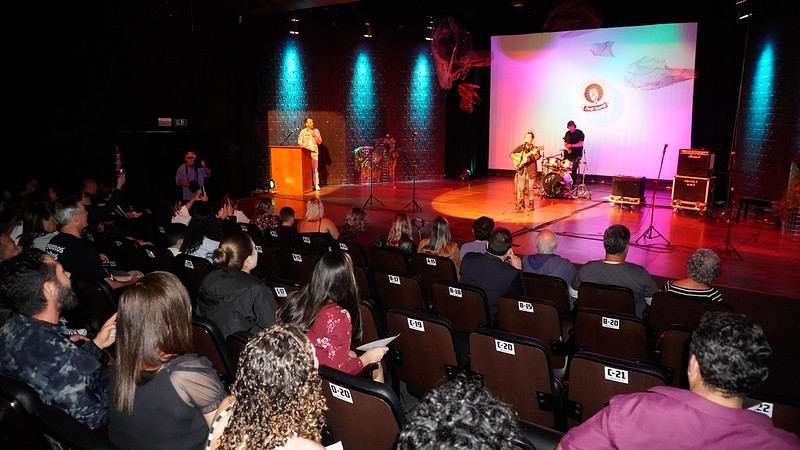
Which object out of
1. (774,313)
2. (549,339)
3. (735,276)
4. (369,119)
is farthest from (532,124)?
(549,339)

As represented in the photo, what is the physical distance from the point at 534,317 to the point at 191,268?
280 cm

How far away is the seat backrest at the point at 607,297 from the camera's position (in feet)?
13.0

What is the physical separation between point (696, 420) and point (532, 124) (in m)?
15.3

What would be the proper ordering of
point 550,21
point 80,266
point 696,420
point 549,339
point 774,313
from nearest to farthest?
point 696,420 < point 549,339 < point 80,266 < point 774,313 < point 550,21

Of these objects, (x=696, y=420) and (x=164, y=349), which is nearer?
(x=696, y=420)

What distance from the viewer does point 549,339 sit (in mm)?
3633

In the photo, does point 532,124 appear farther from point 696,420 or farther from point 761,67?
point 696,420

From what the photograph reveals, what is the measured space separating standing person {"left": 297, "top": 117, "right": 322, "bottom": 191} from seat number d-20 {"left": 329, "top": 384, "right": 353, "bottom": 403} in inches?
515

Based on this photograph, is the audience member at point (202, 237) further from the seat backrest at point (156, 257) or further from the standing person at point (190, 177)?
the standing person at point (190, 177)

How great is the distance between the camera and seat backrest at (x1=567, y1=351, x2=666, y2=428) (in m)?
2.38

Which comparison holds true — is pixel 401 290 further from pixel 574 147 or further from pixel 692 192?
pixel 574 147

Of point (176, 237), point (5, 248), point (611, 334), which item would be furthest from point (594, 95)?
point (5, 248)

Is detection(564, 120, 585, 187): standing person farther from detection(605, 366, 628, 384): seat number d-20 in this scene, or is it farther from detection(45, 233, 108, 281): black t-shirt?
detection(605, 366, 628, 384): seat number d-20

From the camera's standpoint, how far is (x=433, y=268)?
4.97 metres
